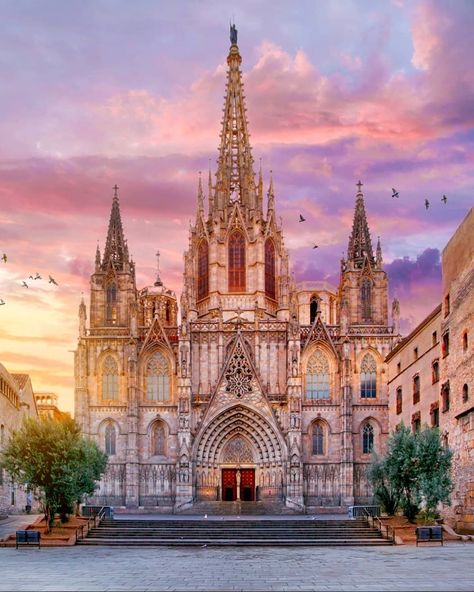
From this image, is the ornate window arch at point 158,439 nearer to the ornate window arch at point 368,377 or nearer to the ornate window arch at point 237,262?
the ornate window arch at point 237,262

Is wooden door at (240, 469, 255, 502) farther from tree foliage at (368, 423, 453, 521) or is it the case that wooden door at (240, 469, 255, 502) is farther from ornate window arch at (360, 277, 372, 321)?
tree foliage at (368, 423, 453, 521)

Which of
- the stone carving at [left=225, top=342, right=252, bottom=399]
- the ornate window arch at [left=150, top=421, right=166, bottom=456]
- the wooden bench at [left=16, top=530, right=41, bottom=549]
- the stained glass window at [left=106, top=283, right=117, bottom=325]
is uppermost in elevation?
the stained glass window at [left=106, top=283, right=117, bottom=325]

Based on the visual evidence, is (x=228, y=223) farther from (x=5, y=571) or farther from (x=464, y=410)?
(x=5, y=571)

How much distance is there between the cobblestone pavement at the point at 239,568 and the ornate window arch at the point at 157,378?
127 ft

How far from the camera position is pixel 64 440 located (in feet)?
152

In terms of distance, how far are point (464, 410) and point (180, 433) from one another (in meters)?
36.4

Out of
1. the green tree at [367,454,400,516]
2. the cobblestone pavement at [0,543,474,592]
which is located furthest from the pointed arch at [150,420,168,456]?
the cobblestone pavement at [0,543,474,592]

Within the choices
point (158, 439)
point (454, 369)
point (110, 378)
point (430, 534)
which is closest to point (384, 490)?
point (454, 369)

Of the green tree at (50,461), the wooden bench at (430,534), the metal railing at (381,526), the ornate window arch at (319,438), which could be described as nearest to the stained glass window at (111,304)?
the ornate window arch at (319,438)

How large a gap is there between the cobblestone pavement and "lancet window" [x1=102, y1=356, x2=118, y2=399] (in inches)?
1568

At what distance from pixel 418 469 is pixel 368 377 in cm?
3538

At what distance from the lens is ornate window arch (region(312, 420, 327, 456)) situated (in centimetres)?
7787

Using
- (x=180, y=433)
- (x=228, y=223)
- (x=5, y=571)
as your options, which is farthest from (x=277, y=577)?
(x=228, y=223)

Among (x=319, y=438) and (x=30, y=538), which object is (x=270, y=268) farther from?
(x=30, y=538)
